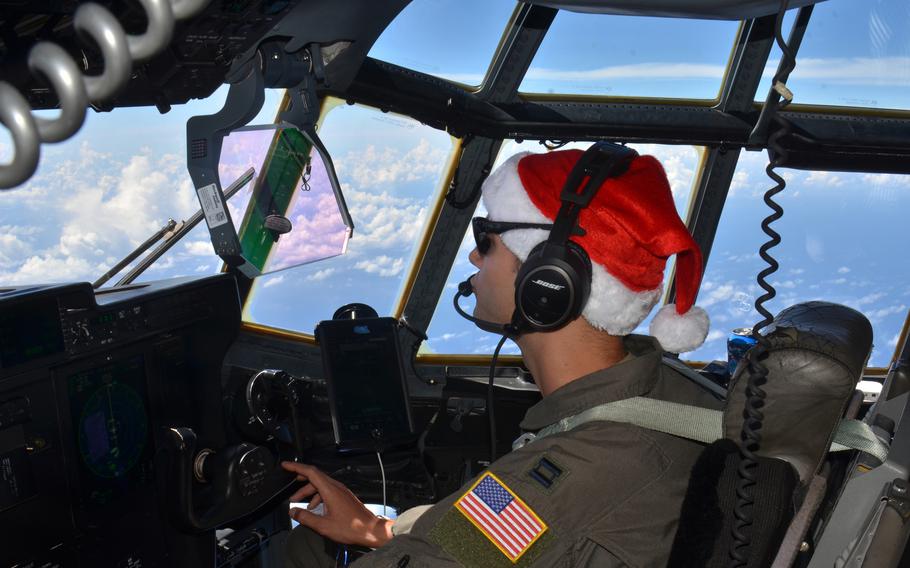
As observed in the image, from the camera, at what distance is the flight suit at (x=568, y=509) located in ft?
3.84

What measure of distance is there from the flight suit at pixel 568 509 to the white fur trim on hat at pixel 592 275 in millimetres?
237

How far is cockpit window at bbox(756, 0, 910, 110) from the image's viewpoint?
3.82 m

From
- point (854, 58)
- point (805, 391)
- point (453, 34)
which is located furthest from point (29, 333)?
point (854, 58)

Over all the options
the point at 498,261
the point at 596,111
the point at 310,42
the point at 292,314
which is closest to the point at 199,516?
the point at 498,261

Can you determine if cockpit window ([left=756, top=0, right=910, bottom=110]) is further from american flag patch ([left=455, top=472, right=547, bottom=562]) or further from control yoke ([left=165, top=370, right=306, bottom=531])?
american flag patch ([left=455, top=472, right=547, bottom=562])

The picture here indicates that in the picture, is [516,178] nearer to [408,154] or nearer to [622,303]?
[622,303]

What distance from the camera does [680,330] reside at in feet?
5.22

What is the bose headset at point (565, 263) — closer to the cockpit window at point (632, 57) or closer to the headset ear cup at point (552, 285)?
the headset ear cup at point (552, 285)

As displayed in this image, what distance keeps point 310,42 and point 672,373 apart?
121 centimetres

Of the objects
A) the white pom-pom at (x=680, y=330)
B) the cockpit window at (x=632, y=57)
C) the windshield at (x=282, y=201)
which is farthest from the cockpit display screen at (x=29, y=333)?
the cockpit window at (x=632, y=57)

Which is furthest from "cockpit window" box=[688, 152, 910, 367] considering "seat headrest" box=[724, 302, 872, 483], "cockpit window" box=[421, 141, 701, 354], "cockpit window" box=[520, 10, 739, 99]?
"seat headrest" box=[724, 302, 872, 483]

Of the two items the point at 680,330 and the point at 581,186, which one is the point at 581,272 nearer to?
the point at 581,186

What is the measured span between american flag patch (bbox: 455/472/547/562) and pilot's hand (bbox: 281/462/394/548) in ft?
1.69

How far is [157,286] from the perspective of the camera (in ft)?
6.61
